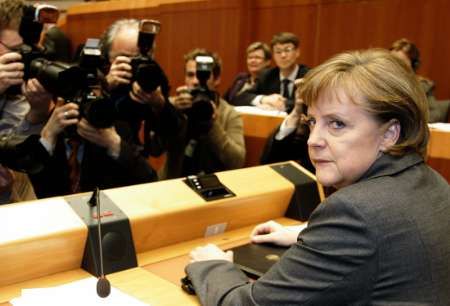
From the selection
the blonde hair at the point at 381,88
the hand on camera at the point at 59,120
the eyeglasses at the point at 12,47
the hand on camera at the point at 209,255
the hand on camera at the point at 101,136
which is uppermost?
the blonde hair at the point at 381,88

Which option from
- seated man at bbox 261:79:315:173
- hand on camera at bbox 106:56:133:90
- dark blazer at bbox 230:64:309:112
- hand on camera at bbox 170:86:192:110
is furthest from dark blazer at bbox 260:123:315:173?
dark blazer at bbox 230:64:309:112

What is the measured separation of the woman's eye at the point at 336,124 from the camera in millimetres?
982

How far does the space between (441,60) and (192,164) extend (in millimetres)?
2921

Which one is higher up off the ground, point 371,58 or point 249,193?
point 371,58

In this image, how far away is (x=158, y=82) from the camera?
1954 mm

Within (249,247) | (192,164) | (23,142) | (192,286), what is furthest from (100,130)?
(192,164)

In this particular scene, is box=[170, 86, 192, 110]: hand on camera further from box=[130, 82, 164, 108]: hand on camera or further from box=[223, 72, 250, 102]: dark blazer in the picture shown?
box=[223, 72, 250, 102]: dark blazer

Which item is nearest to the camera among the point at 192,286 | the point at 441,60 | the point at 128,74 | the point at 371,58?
the point at 371,58

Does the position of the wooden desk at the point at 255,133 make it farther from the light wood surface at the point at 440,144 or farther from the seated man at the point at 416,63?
the seated man at the point at 416,63

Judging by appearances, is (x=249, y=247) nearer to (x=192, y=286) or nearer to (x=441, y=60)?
(x=192, y=286)

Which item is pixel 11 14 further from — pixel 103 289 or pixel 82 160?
pixel 103 289

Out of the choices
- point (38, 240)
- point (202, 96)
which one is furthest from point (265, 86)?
point (38, 240)

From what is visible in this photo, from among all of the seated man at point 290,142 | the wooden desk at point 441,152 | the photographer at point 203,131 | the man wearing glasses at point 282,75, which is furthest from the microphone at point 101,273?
the man wearing glasses at point 282,75

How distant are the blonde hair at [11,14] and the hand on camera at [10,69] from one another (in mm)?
180
